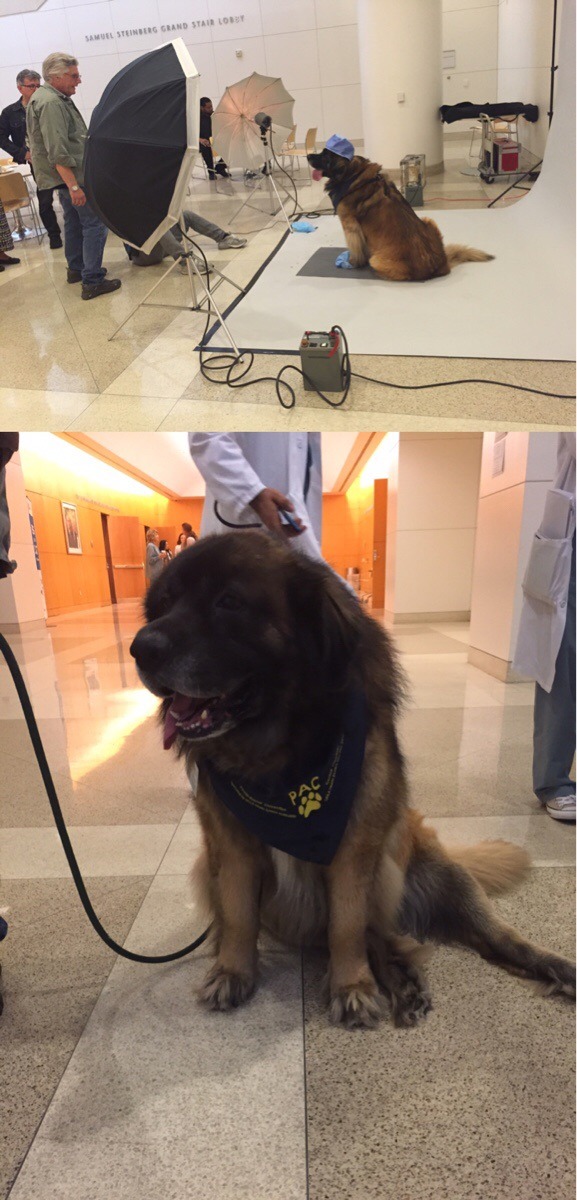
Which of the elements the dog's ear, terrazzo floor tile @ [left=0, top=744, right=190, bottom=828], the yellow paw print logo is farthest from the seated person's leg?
the yellow paw print logo

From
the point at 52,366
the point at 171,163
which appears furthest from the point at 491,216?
the point at 52,366

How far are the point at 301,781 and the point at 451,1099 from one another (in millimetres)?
529

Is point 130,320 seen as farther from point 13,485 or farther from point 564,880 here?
point 564,880

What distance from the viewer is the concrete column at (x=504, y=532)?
12.9ft

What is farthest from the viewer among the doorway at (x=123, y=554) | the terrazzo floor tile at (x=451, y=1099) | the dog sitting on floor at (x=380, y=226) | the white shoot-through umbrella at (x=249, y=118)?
the dog sitting on floor at (x=380, y=226)

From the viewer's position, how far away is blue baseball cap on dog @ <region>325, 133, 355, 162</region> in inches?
109

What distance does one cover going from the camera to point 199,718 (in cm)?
109

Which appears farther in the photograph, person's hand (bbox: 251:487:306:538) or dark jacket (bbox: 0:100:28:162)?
dark jacket (bbox: 0:100:28:162)

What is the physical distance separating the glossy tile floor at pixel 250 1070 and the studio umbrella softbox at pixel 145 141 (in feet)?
6.69

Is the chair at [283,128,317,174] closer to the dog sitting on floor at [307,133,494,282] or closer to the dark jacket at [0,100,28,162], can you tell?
the dog sitting on floor at [307,133,494,282]

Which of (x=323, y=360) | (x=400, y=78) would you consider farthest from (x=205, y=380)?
(x=400, y=78)

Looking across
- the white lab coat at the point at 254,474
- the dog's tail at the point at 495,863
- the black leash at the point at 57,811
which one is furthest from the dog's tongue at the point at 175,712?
the dog's tail at the point at 495,863

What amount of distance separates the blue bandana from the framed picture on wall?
1413 millimetres

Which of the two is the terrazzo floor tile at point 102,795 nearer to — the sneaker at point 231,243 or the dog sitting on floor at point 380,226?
the sneaker at point 231,243
